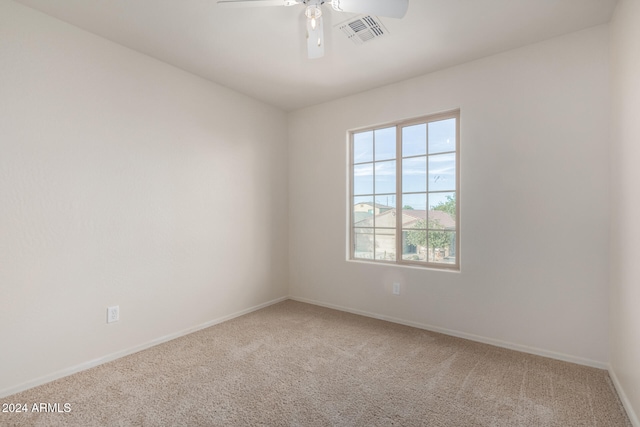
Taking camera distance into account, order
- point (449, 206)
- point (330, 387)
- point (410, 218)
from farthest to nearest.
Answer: point (410, 218) → point (449, 206) → point (330, 387)

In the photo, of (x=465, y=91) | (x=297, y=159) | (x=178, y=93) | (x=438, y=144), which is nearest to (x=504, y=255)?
(x=438, y=144)

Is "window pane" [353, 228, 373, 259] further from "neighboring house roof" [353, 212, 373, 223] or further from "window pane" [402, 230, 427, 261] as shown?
"window pane" [402, 230, 427, 261]

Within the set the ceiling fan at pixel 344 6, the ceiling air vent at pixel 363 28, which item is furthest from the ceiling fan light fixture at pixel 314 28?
the ceiling air vent at pixel 363 28

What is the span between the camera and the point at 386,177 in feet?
11.3

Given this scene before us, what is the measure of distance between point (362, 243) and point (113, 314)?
2.47 metres

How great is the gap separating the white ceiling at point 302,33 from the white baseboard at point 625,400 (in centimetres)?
246

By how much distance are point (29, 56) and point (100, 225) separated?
3.96 feet

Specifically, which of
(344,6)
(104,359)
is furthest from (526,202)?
(104,359)

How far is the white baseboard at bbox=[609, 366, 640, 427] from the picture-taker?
167cm

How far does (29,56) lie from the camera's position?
2.06 metres

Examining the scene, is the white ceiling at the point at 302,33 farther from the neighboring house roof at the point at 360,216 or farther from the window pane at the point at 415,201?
the neighboring house roof at the point at 360,216

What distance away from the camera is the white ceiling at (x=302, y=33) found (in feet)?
6.79

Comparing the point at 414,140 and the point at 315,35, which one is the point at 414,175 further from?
the point at 315,35

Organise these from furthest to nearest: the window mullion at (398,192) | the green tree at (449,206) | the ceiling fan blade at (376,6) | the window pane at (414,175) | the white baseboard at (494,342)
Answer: the window mullion at (398,192) < the window pane at (414,175) < the green tree at (449,206) < the white baseboard at (494,342) < the ceiling fan blade at (376,6)
